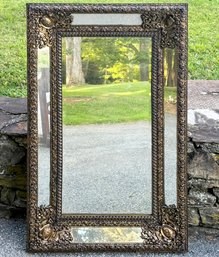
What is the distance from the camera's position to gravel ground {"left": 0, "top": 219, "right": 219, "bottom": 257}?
3.18 metres

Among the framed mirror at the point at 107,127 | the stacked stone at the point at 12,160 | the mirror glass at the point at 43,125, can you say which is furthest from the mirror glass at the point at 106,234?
the stacked stone at the point at 12,160

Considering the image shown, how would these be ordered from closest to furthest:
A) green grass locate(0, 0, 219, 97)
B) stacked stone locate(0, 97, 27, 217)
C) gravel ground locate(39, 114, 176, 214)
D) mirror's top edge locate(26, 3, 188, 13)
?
1. mirror's top edge locate(26, 3, 188, 13)
2. gravel ground locate(39, 114, 176, 214)
3. stacked stone locate(0, 97, 27, 217)
4. green grass locate(0, 0, 219, 97)

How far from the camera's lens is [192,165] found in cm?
328

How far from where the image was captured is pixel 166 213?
319 cm

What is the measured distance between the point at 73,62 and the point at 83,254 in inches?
42.7

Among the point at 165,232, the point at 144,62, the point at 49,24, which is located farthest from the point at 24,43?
the point at 165,232

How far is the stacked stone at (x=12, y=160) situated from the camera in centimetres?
347

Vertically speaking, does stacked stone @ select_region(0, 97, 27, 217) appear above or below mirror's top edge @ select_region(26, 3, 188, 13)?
below

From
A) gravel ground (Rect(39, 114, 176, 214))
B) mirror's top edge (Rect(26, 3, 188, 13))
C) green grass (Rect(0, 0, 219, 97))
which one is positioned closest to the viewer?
mirror's top edge (Rect(26, 3, 188, 13))

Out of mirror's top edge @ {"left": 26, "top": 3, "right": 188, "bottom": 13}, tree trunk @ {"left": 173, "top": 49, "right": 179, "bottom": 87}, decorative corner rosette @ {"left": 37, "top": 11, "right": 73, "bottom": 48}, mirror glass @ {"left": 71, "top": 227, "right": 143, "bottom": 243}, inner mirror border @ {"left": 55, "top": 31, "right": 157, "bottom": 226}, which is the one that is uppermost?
mirror's top edge @ {"left": 26, "top": 3, "right": 188, "bottom": 13}

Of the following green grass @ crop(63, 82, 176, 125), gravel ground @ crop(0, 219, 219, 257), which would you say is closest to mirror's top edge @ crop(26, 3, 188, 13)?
green grass @ crop(63, 82, 176, 125)

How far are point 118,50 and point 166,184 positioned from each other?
80cm

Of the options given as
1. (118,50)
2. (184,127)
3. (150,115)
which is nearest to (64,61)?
(118,50)

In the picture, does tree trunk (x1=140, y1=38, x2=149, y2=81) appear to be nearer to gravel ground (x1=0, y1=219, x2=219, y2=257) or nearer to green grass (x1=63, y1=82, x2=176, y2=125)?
green grass (x1=63, y1=82, x2=176, y2=125)
